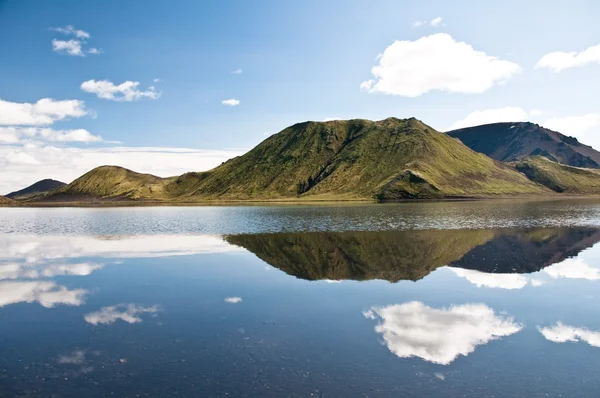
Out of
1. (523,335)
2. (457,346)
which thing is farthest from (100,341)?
(523,335)

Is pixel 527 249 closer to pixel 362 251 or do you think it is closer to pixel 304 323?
pixel 362 251

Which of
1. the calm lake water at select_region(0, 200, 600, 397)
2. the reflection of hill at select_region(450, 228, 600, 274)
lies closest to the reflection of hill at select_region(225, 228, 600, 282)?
the reflection of hill at select_region(450, 228, 600, 274)

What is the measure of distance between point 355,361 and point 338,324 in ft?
18.3

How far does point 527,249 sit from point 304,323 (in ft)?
129

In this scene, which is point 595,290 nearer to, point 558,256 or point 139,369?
point 558,256

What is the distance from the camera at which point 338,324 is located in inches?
973

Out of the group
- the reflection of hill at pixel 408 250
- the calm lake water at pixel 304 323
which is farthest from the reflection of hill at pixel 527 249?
the calm lake water at pixel 304 323

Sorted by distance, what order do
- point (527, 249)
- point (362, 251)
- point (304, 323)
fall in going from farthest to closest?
point (527, 249)
point (362, 251)
point (304, 323)

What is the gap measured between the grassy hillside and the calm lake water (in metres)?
0.44

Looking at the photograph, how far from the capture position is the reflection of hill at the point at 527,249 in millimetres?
42938

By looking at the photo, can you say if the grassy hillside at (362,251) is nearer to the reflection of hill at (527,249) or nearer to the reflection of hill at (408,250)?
the reflection of hill at (408,250)

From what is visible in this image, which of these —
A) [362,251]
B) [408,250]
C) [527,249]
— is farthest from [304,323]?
[527,249]

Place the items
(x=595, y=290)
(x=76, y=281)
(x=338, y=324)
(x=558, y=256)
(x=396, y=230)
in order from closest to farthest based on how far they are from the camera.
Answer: (x=338, y=324) → (x=595, y=290) → (x=76, y=281) → (x=558, y=256) → (x=396, y=230)

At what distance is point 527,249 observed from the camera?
52750 mm
